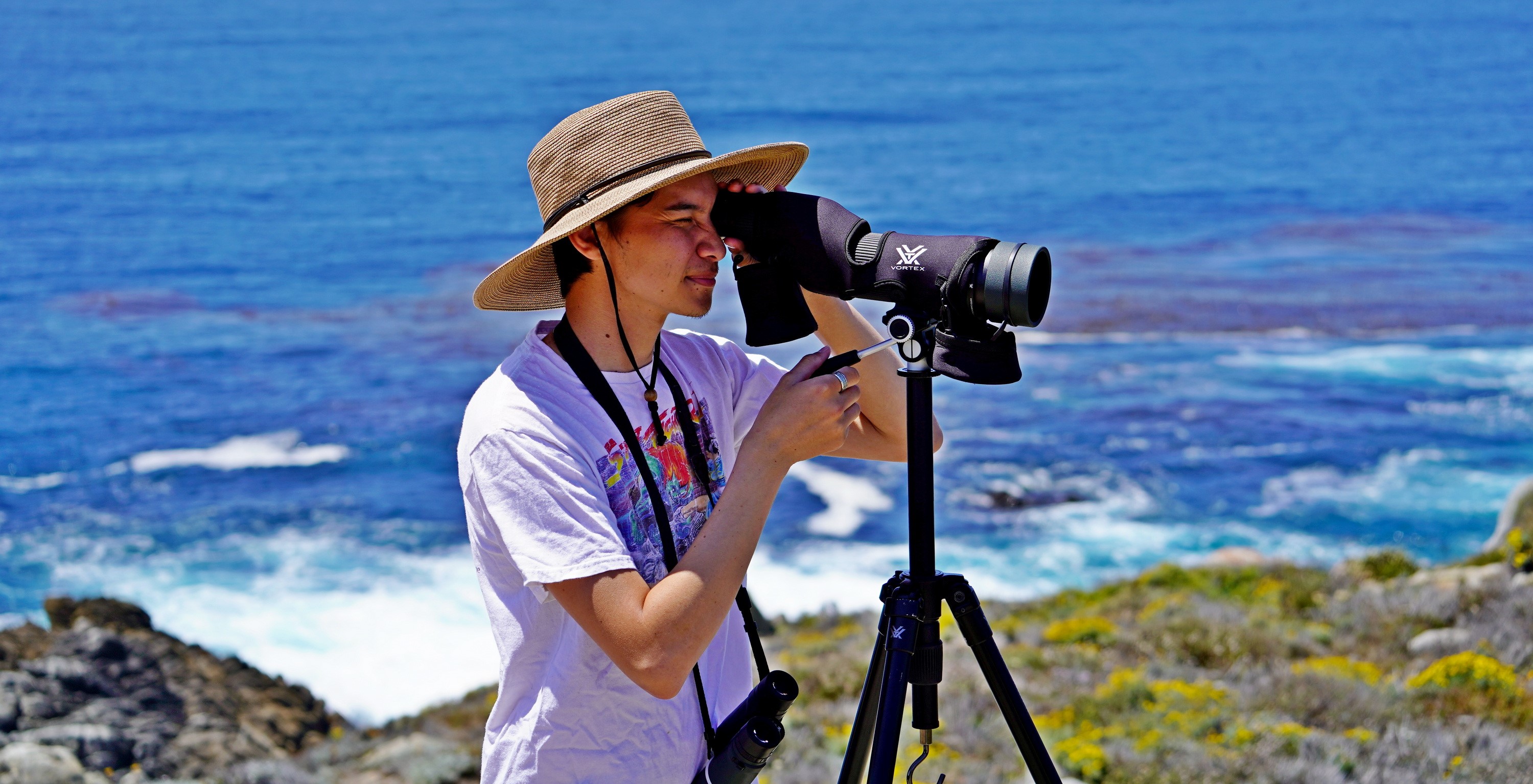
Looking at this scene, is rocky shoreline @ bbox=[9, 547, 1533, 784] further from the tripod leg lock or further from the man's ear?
the man's ear

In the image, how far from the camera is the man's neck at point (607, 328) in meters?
1.98

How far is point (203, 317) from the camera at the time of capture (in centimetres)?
2250

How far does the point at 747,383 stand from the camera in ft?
7.52

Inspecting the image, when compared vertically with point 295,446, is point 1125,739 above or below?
above

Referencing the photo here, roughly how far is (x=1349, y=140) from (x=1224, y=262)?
64.5 feet

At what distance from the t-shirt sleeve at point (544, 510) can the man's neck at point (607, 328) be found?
0.25 m

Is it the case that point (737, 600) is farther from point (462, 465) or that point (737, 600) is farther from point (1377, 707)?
point (1377, 707)

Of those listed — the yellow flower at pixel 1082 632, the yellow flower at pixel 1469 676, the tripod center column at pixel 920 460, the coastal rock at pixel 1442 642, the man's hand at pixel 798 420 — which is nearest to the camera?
the man's hand at pixel 798 420

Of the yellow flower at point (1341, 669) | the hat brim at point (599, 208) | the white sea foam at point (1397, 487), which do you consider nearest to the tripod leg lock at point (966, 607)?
the hat brim at point (599, 208)

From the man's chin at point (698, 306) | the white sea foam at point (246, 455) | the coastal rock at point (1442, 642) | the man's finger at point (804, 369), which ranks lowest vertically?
the white sea foam at point (246, 455)

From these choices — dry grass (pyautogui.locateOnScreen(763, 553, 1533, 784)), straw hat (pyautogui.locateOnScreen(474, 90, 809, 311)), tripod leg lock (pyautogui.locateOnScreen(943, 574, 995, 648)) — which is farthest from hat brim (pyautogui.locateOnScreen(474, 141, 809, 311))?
dry grass (pyautogui.locateOnScreen(763, 553, 1533, 784))

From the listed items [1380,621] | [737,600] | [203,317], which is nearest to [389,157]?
[203,317]

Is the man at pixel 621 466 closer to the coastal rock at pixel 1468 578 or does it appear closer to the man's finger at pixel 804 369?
the man's finger at pixel 804 369

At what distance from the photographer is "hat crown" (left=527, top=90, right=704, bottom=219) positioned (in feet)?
6.47
